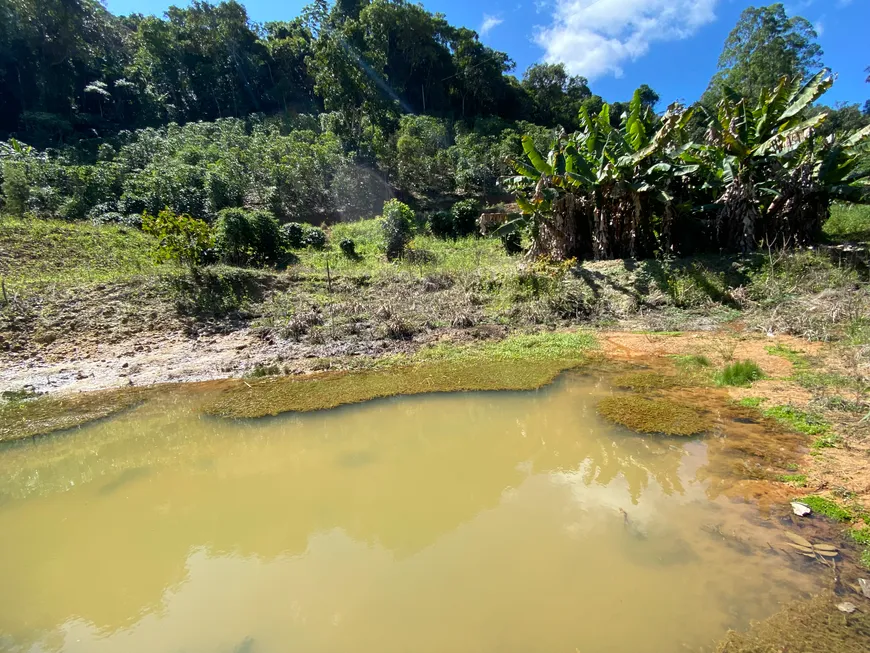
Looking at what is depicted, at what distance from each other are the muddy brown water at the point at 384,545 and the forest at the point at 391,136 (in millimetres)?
9107

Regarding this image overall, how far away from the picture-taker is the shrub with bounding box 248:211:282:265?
14578 millimetres

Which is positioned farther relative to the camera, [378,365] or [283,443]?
[378,365]

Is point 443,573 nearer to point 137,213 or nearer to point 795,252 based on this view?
point 795,252

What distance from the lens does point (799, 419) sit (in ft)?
16.5

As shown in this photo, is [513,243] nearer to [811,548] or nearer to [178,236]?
[178,236]

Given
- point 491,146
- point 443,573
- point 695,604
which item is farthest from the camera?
point 491,146

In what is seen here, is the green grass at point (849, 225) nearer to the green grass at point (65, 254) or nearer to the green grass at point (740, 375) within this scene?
the green grass at point (740, 375)

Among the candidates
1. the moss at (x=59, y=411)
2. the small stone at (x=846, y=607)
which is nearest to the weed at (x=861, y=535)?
the small stone at (x=846, y=607)

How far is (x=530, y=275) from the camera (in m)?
11.8

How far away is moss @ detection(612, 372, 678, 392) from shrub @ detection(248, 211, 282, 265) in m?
12.4

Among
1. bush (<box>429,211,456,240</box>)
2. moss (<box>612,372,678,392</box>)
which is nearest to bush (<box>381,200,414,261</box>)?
bush (<box>429,211,456,240</box>)

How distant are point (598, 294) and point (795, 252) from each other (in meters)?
4.81

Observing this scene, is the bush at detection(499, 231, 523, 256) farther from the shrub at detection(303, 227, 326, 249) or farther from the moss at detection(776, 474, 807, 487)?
the moss at detection(776, 474, 807, 487)

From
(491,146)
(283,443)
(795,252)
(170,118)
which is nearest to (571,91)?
(491,146)
